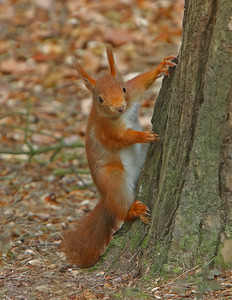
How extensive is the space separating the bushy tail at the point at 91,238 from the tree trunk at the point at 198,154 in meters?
0.48

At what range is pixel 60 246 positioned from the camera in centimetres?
331

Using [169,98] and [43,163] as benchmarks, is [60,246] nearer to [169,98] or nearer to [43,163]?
A: [169,98]

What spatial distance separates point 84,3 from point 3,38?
3.47 feet

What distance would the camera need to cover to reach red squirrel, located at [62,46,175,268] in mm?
2922

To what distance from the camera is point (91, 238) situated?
3072 mm

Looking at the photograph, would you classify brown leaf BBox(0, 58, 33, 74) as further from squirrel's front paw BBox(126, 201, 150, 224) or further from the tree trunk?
the tree trunk

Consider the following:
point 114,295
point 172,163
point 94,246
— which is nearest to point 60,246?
point 94,246

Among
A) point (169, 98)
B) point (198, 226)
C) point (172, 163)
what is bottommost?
point (198, 226)

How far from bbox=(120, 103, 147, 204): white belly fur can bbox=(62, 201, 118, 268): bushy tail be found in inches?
8.2

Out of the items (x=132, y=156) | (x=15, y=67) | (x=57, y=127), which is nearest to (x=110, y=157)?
(x=132, y=156)

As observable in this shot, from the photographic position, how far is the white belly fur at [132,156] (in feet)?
9.89

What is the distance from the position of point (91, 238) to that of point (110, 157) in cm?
45

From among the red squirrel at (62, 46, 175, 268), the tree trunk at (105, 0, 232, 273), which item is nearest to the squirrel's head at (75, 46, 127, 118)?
the red squirrel at (62, 46, 175, 268)

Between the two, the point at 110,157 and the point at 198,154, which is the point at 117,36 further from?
the point at 198,154
